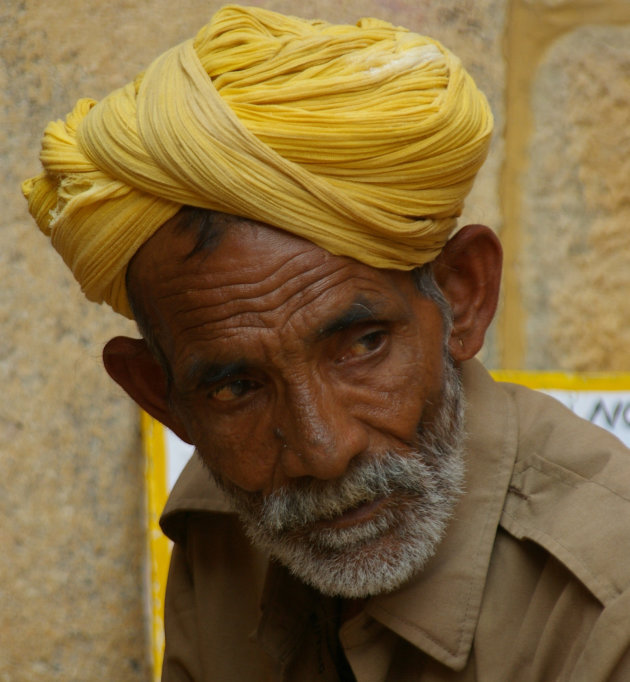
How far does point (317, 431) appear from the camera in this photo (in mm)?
1744

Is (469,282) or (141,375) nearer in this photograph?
(469,282)

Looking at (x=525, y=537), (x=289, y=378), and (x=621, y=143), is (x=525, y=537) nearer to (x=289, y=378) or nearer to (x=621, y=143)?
(x=289, y=378)

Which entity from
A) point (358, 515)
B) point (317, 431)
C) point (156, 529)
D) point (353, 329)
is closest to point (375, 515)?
point (358, 515)

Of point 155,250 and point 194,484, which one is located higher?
point 155,250

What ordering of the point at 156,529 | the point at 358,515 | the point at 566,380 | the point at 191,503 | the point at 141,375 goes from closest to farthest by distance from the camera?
the point at 358,515 → the point at 141,375 → the point at 191,503 → the point at 156,529 → the point at 566,380

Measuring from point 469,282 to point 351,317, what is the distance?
39 centimetres

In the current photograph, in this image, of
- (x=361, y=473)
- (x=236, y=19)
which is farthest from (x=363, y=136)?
(x=361, y=473)

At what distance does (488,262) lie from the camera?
2.04 m

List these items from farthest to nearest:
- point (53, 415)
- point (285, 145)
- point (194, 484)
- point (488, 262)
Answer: point (53, 415) < point (194, 484) < point (488, 262) < point (285, 145)

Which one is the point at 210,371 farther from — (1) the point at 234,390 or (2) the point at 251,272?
(2) the point at 251,272

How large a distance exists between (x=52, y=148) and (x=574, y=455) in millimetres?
1163

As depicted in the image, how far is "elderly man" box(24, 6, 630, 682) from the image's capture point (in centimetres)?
174

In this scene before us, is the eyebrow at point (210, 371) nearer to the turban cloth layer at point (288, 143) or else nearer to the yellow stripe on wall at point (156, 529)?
the turban cloth layer at point (288, 143)

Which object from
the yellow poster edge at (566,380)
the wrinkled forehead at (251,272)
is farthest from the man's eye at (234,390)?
the yellow poster edge at (566,380)
